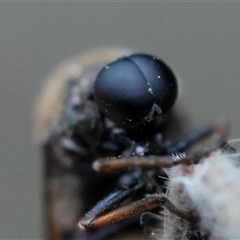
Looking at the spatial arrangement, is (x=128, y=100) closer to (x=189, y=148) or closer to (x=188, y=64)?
(x=189, y=148)

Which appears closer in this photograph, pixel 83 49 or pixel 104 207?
pixel 104 207

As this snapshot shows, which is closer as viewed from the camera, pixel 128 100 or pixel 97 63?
pixel 128 100

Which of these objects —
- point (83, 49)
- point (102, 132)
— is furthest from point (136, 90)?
point (83, 49)

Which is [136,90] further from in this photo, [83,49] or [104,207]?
[83,49]

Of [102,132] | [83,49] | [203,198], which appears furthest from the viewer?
[83,49]

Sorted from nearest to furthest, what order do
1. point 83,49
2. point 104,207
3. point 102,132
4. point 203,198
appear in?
point 203,198 < point 104,207 < point 102,132 < point 83,49

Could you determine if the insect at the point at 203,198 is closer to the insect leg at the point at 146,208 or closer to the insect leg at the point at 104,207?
the insect leg at the point at 146,208

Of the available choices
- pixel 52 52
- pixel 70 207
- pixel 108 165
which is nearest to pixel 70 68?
pixel 70 207

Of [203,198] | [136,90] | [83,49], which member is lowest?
[83,49]
